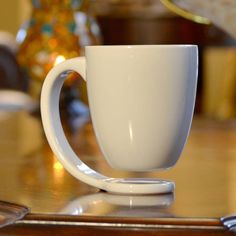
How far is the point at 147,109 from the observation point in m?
0.66

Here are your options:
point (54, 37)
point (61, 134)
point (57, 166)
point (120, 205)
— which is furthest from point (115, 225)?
point (54, 37)

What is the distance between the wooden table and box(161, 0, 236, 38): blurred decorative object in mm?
275

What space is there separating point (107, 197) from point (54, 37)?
110 centimetres

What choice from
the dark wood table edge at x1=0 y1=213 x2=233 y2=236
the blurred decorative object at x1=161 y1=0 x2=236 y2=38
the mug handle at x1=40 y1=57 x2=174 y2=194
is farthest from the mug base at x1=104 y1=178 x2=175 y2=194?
the blurred decorative object at x1=161 y1=0 x2=236 y2=38

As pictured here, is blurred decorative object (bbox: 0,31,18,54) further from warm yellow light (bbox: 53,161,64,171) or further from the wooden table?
warm yellow light (bbox: 53,161,64,171)

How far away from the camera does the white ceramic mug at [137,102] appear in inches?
25.8

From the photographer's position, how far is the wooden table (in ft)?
1.78

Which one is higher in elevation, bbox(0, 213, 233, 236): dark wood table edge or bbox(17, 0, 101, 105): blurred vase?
bbox(17, 0, 101, 105): blurred vase

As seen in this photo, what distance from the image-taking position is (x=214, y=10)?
1.36 metres

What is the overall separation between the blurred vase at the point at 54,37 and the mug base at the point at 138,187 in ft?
3.25

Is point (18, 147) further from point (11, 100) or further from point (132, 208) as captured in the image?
point (11, 100)

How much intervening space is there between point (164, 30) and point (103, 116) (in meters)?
3.02

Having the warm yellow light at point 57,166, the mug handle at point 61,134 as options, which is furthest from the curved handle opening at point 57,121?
the warm yellow light at point 57,166

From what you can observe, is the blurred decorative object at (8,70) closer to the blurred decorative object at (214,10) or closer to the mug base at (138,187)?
the blurred decorative object at (214,10)
